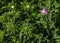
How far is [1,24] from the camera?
10.7ft

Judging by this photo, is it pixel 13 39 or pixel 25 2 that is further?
pixel 25 2

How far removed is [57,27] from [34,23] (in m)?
0.42

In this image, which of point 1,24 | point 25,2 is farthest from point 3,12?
point 25,2

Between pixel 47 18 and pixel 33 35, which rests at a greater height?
pixel 47 18

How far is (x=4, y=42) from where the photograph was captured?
3.00 meters

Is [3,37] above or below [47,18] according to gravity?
below

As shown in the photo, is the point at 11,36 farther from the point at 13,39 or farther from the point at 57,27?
the point at 57,27

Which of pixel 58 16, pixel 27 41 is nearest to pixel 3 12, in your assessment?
pixel 27 41

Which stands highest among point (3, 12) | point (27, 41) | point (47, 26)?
point (3, 12)

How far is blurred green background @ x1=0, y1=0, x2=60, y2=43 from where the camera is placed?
2.90m

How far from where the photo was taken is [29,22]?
3084mm

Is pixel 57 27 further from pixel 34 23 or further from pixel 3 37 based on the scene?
pixel 3 37

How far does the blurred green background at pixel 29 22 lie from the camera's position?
2902 millimetres

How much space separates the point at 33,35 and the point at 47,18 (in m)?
0.35
